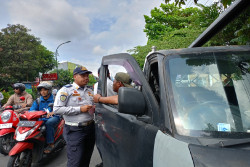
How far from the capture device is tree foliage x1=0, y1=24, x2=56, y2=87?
31.3 m

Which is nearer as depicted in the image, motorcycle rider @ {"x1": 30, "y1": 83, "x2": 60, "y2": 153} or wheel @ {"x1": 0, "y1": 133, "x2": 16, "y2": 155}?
motorcycle rider @ {"x1": 30, "y1": 83, "x2": 60, "y2": 153}

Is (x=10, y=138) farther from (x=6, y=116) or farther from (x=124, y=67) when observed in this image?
(x=124, y=67)

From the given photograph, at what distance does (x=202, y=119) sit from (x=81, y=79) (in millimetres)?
2042

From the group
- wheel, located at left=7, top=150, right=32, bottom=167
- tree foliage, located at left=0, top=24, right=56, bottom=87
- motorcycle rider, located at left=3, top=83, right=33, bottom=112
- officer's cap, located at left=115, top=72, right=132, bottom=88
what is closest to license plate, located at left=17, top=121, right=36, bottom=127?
wheel, located at left=7, top=150, right=32, bottom=167

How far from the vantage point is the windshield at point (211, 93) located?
1.41 metres

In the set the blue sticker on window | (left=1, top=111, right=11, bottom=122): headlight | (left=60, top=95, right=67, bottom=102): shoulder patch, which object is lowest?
(left=1, top=111, right=11, bottom=122): headlight

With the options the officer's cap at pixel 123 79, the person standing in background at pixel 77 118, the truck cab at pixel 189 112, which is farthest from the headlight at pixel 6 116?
the truck cab at pixel 189 112

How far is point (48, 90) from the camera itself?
4484mm

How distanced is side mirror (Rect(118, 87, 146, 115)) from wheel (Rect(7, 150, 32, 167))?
8.98 feet

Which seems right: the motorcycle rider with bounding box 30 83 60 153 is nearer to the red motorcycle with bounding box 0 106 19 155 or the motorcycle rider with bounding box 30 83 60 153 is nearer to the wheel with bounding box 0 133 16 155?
the red motorcycle with bounding box 0 106 19 155

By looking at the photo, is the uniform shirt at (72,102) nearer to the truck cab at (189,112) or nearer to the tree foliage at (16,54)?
the truck cab at (189,112)

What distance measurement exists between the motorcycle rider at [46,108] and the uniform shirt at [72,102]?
1221 millimetres

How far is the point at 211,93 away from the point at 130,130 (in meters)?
0.75

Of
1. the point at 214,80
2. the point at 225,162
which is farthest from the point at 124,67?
the point at 225,162
